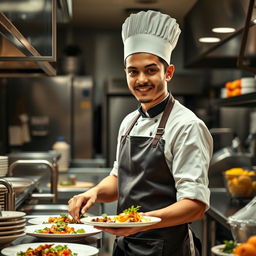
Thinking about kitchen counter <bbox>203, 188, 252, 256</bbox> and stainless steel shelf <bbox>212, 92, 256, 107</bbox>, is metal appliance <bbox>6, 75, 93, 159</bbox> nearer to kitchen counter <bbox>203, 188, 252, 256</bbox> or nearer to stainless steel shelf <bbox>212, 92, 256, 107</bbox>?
stainless steel shelf <bbox>212, 92, 256, 107</bbox>

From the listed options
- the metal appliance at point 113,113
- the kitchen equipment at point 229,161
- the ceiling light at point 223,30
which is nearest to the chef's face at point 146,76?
the ceiling light at point 223,30

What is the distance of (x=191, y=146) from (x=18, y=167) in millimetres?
2856

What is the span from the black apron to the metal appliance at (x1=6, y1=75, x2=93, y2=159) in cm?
460

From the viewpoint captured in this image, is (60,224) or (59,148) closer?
(60,224)

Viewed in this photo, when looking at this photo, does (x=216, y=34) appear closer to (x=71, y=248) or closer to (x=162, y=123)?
(x=162, y=123)

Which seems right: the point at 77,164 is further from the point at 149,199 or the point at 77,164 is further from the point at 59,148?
the point at 149,199

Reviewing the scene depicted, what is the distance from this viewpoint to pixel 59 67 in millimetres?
7520

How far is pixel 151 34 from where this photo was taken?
8.30 feet

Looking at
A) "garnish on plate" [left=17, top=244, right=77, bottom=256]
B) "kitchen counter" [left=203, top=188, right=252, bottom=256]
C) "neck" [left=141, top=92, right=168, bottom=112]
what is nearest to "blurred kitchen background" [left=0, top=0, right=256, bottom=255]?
"kitchen counter" [left=203, top=188, right=252, bottom=256]

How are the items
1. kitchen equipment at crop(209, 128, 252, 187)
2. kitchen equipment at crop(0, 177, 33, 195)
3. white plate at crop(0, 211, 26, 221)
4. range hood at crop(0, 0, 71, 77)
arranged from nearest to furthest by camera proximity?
1. white plate at crop(0, 211, 26, 221)
2. range hood at crop(0, 0, 71, 77)
3. kitchen equipment at crop(0, 177, 33, 195)
4. kitchen equipment at crop(209, 128, 252, 187)

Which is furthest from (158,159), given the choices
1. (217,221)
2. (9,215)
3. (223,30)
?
(223,30)

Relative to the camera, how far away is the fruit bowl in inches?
161

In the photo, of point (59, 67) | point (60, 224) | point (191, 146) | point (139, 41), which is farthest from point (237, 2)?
point (59, 67)

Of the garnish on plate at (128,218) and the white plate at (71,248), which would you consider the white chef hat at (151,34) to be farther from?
the white plate at (71,248)
